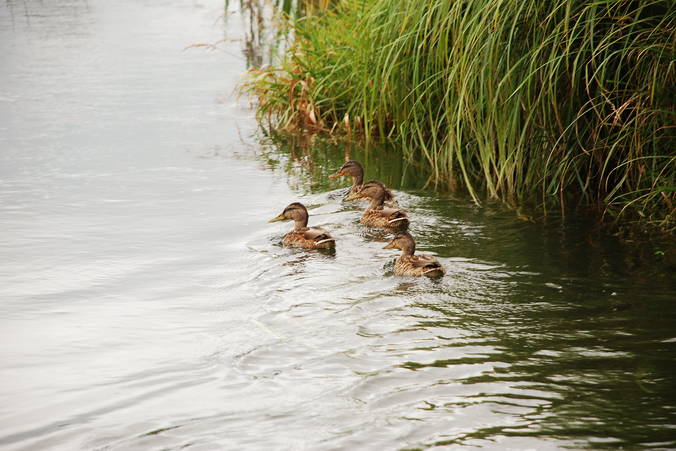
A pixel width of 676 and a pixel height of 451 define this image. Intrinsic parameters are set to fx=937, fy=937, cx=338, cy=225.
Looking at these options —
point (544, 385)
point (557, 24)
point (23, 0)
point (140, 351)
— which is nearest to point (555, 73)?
point (557, 24)

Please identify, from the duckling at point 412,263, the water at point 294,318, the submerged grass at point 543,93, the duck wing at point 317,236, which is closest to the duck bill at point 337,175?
the water at point 294,318

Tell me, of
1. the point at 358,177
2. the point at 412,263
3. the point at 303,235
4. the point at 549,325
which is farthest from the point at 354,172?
the point at 549,325

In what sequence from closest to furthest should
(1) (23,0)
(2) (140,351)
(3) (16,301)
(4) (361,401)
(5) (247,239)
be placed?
(4) (361,401)
(2) (140,351)
(3) (16,301)
(5) (247,239)
(1) (23,0)

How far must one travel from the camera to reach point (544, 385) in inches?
205

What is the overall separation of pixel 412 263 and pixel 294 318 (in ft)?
3.64

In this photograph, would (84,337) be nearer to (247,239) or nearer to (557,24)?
(247,239)

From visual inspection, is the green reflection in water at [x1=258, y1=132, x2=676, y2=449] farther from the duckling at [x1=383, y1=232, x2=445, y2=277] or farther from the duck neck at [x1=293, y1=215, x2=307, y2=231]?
the duck neck at [x1=293, y1=215, x2=307, y2=231]

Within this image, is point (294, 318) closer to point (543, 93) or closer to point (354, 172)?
point (543, 93)

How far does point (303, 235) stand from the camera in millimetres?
7992

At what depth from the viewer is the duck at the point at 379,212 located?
8.41 metres

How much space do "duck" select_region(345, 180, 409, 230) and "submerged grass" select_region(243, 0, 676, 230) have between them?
2.31 ft

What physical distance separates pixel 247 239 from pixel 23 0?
57.6ft

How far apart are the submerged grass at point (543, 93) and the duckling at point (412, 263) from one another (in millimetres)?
1362

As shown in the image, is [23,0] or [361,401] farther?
[23,0]
